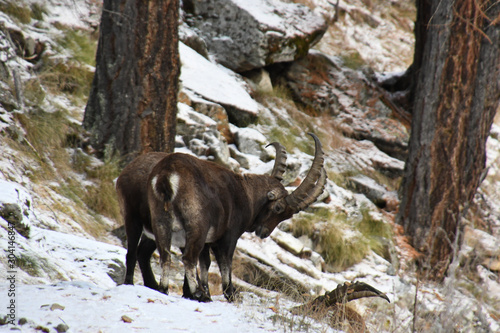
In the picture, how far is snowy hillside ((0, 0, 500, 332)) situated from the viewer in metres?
3.46

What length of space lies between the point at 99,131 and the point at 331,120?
6.66 meters

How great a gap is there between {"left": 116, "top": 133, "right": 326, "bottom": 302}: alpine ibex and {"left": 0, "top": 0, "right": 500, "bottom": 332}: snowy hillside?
13.6 inches

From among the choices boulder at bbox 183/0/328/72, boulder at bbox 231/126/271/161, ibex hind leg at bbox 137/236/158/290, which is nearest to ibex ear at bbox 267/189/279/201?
ibex hind leg at bbox 137/236/158/290

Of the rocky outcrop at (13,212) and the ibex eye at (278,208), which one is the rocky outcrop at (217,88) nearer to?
the ibex eye at (278,208)

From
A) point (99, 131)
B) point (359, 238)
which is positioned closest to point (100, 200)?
point (99, 131)

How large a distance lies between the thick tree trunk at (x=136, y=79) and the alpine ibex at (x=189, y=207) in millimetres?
2315

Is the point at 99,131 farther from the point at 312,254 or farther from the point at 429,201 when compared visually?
the point at 429,201

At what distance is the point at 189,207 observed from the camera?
4.05 metres

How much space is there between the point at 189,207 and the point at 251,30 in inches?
319

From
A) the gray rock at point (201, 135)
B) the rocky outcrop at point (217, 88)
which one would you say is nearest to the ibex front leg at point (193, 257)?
the gray rock at point (201, 135)

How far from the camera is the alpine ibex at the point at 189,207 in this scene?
4.03m

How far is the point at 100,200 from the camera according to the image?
21.7 ft

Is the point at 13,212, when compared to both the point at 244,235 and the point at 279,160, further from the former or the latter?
the point at 244,235

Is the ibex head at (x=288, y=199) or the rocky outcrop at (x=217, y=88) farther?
the rocky outcrop at (x=217, y=88)
